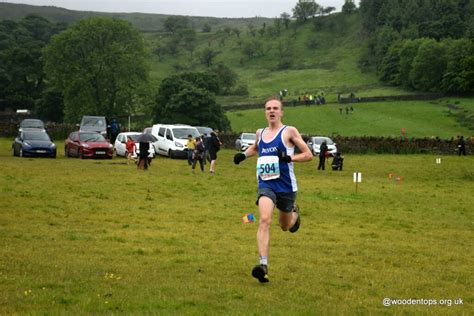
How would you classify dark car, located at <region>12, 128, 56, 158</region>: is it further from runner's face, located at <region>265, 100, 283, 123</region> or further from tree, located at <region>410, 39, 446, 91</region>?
tree, located at <region>410, 39, 446, 91</region>

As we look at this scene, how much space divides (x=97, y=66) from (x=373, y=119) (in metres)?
36.9

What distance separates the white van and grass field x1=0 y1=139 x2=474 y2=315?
1950 centimetres

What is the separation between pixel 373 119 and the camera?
9700 cm

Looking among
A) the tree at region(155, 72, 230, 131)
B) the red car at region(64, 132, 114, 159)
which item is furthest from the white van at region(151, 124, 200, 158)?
the tree at region(155, 72, 230, 131)

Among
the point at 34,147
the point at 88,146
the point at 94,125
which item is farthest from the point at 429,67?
the point at 34,147

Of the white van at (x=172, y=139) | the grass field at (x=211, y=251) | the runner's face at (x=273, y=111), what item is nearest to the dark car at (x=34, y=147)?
the white van at (x=172, y=139)

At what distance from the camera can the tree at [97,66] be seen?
8319 cm

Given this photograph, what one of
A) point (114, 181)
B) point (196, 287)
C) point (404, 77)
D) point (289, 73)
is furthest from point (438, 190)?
point (289, 73)

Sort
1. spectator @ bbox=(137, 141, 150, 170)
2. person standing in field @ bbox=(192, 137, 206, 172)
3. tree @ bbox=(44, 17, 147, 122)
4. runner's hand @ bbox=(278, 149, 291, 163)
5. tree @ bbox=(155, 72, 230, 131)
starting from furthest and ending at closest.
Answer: tree @ bbox=(44, 17, 147, 122) < tree @ bbox=(155, 72, 230, 131) < person standing in field @ bbox=(192, 137, 206, 172) < spectator @ bbox=(137, 141, 150, 170) < runner's hand @ bbox=(278, 149, 291, 163)

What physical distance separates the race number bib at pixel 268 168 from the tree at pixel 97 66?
74103 mm

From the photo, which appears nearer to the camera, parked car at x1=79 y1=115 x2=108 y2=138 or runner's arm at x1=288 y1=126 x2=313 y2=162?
runner's arm at x1=288 y1=126 x2=313 y2=162

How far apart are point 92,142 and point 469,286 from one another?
34.2 metres

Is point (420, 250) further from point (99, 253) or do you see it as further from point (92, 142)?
point (92, 142)

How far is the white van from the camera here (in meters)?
45.6
